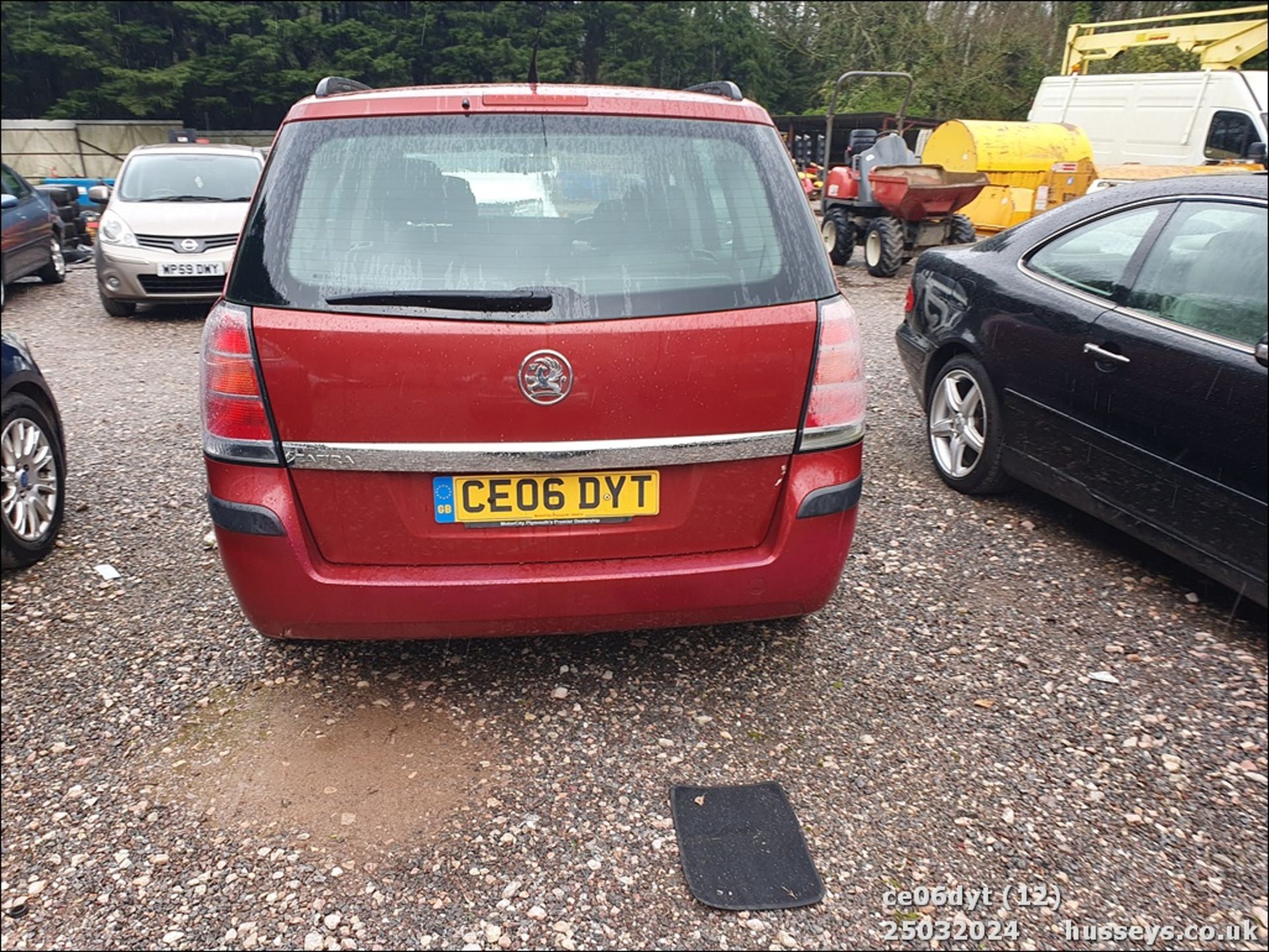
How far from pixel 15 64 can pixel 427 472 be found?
43409mm

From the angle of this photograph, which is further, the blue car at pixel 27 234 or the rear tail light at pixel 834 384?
the blue car at pixel 27 234

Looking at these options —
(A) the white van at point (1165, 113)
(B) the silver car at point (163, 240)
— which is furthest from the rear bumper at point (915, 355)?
(A) the white van at point (1165, 113)

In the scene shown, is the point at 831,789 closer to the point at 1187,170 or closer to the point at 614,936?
the point at 614,936

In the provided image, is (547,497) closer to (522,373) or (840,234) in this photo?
(522,373)

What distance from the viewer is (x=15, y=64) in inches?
1384

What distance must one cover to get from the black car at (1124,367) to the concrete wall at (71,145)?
92.3 ft

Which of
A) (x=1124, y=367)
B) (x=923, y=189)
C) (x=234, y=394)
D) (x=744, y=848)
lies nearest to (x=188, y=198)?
(x=923, y=189)

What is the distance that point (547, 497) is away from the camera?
93.4 inches

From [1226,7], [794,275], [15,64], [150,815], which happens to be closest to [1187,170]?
[794,275]

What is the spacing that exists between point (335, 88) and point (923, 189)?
29.7 ft

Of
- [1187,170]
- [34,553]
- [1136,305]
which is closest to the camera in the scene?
[1136,305]

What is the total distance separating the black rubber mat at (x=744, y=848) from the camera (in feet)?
6.89

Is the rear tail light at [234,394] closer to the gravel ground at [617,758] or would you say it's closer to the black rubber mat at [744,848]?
the gravel ground at [617,758]

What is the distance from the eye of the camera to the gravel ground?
2061 mm
